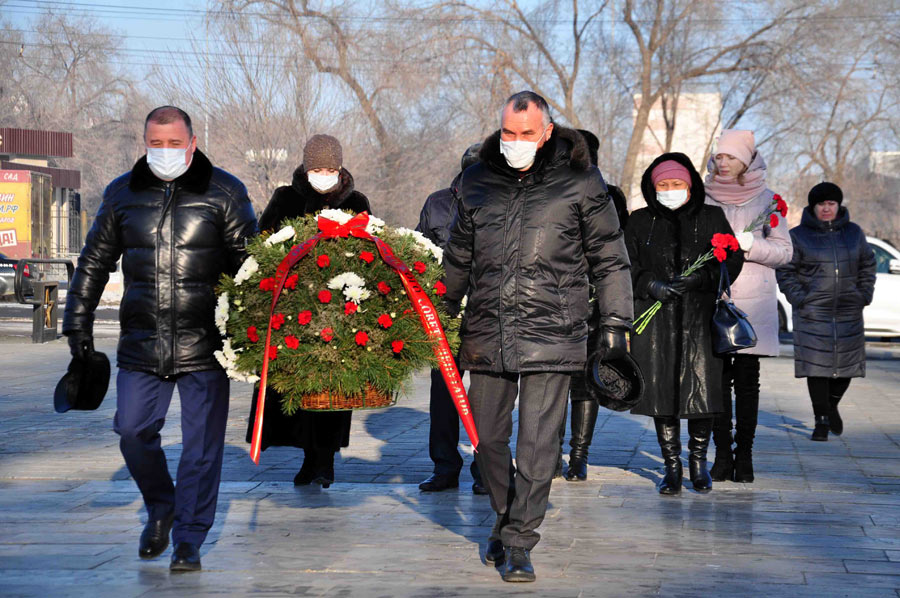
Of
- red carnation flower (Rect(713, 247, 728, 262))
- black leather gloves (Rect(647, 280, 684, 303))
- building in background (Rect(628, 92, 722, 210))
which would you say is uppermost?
building in background (Rect(628, 92, 722, 210))

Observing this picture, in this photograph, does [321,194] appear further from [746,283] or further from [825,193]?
[825,193]

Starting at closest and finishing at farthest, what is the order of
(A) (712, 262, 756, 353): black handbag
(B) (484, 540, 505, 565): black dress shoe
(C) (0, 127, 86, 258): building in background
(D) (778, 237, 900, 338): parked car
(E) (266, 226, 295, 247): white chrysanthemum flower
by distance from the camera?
(B) (484, 540, 505, 565): black dress shoe → (E) (266, 226, 295, 247): white chrysanthemum flower → (A) (712, 262, 756, 353): black handbag → (D) (778, 237, 900, 338): parked car → (C) (0, 127, 86, 258): building in background

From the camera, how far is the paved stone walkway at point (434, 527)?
5027 mm

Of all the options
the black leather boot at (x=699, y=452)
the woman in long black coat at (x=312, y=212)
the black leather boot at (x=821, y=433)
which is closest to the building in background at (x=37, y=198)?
the black leather boot at (x=821, y=433)

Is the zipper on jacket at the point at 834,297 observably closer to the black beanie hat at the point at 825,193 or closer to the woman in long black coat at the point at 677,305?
the black beanie hat at the point at 825,193

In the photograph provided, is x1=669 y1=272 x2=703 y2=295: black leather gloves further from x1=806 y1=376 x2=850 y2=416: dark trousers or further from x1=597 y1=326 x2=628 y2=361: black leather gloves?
x1=806 y1=376 x2=850 y2=416: dark trousers

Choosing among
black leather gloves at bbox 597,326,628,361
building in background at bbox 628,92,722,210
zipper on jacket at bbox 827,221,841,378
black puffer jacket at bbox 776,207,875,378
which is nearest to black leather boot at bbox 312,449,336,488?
black leather gloves at bbox 597,326,628,361

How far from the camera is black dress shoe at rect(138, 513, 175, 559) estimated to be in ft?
17.9

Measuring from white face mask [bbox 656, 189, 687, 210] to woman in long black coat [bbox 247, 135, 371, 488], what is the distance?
5.71 ft

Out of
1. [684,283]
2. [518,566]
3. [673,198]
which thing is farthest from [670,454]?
[518,566]

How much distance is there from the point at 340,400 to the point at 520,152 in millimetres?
1335

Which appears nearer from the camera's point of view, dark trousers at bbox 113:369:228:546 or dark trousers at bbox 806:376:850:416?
dark trousers at bbox 113:369:228:546

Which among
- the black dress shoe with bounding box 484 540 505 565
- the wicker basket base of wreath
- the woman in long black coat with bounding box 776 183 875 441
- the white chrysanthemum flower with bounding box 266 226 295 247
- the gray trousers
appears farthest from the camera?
the woman in long black coat with bounding box 776 183 875 441

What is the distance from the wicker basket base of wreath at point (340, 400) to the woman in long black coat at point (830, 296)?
17.4ft
